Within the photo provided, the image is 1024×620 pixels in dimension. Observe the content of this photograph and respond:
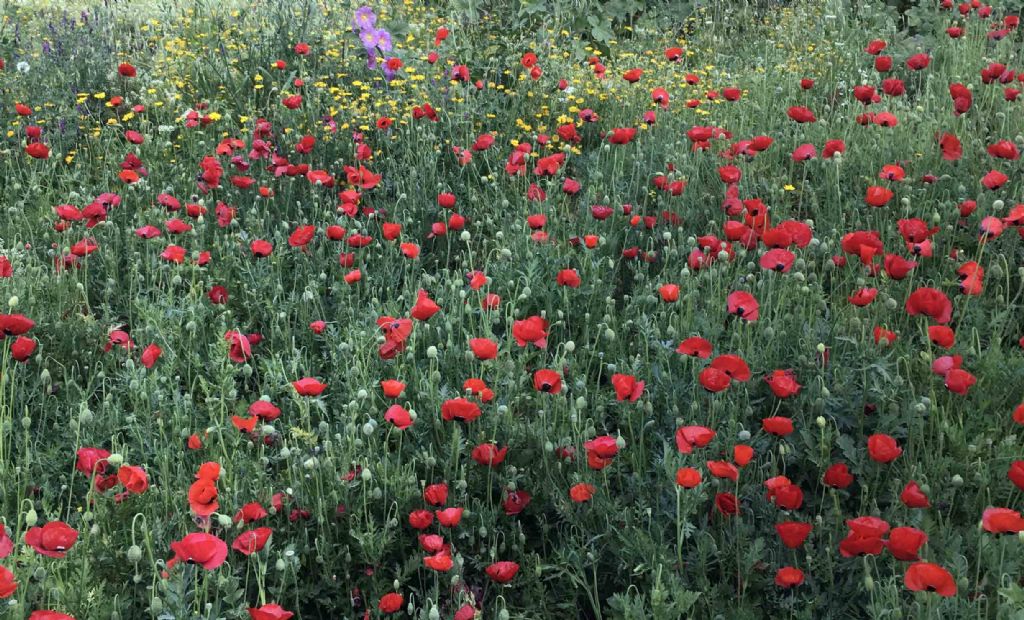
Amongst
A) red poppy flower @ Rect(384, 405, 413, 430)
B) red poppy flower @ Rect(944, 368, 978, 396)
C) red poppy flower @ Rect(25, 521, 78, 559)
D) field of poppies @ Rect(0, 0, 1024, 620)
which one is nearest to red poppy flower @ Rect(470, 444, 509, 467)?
field of poppies @ Rect(0, 0, 1024, 620)

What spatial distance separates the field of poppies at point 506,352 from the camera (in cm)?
213

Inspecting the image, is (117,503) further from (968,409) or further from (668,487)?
(968,409)

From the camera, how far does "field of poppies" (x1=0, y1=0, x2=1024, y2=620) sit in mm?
2131

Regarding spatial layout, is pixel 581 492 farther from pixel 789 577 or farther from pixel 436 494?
pixel 789 577

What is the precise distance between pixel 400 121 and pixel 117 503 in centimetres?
267

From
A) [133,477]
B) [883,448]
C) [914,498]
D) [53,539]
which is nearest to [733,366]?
[883,448]

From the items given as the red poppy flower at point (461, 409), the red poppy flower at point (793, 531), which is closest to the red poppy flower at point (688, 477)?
the red poppy flower at point (793, 531)

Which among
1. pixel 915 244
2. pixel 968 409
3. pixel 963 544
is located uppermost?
pixel 915 244

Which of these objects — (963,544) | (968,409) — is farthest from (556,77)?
(963,544)

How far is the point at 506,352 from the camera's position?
276 centimetres

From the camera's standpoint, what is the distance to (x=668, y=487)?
2.34 meters

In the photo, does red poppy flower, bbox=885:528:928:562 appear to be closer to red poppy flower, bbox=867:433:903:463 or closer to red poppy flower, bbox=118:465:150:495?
red poppy flower, bbox=867:433:903:463

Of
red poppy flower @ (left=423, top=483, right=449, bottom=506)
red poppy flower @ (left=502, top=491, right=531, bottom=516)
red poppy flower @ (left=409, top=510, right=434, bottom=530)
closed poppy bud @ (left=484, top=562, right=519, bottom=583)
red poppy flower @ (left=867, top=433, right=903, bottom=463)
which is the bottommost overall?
red poppy flower @ (left=502, top=491, right=531, bottom=516)

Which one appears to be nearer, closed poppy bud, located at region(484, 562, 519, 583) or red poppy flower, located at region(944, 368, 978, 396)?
closed poppy bud, located at region(484, 562, 519, 583)
